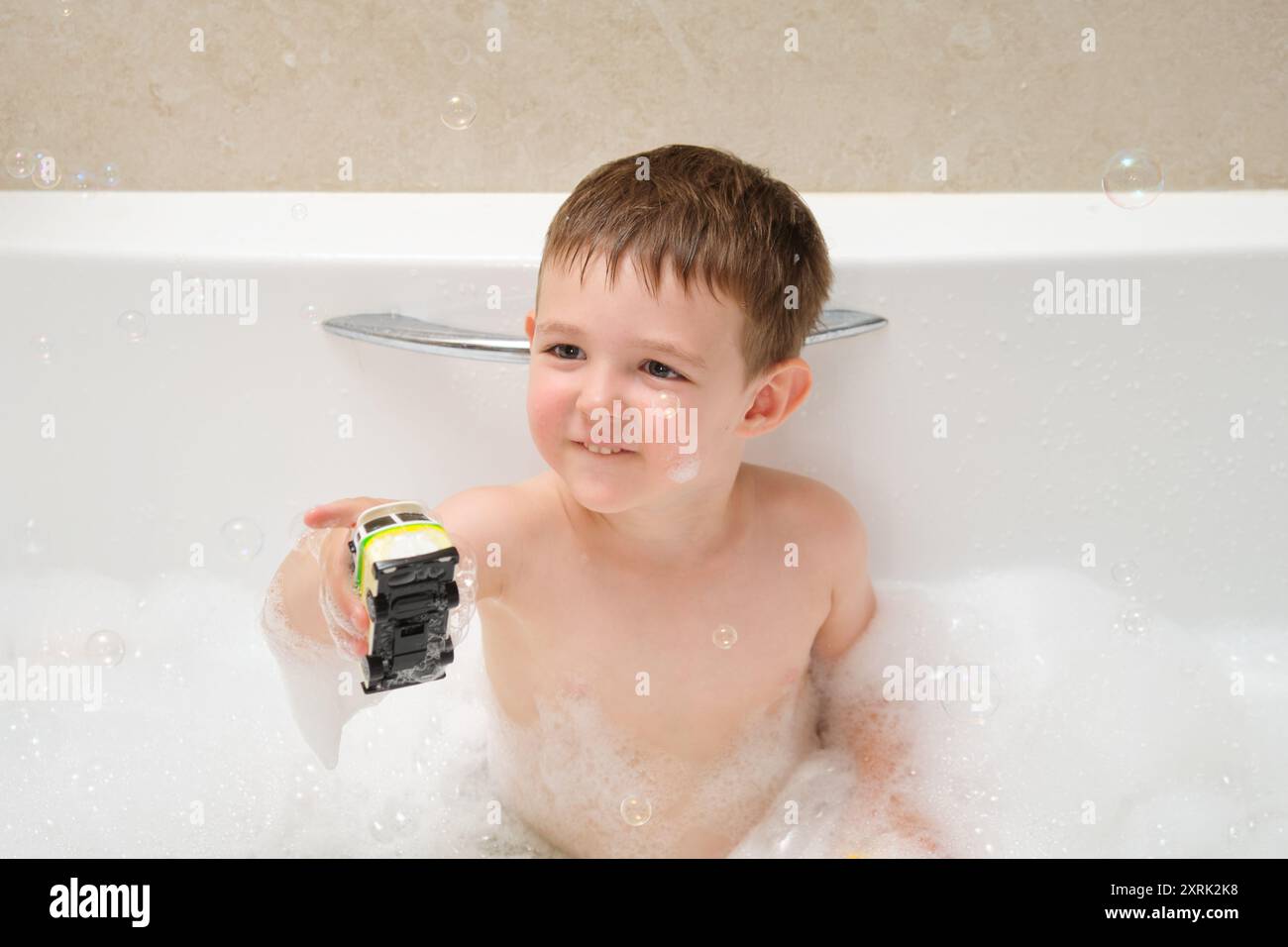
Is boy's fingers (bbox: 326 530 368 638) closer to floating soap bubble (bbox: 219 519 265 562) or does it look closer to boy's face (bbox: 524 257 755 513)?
boy's face (bbox: 524 257 755 513)

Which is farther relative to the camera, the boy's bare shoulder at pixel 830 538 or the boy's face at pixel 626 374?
the boy's bare shoulder at pixel 830 538

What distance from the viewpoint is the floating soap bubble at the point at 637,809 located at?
1.10 metres

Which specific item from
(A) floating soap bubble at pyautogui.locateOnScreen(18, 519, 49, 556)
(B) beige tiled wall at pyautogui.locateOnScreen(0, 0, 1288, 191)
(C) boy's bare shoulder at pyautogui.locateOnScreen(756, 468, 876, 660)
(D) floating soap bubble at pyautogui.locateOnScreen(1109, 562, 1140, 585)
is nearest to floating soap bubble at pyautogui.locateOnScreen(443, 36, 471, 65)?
(B) beige tiled wall at pyautogui.locateOnScreen(0, 0, 1288, 191)

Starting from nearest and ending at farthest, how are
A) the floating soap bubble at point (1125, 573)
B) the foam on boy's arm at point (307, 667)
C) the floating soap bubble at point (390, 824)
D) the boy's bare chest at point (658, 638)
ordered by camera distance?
1. the foam on boy's arm at point (307, 667)
2. the boy's bare chest at point (658, 638)
3. the floating soap bubble at point (390, 824)
4. the floating soap bubble at point (1125, 573)

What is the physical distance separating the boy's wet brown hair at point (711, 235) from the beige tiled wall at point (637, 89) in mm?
255

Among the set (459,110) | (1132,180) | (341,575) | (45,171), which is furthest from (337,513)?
(1132,180)

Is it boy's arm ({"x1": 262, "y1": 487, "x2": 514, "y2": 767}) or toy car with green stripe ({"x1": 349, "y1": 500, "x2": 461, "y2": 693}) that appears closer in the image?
toy car with green stripe ({"x1": 349, "y1": 500, "x2": 461, "y2": 693})

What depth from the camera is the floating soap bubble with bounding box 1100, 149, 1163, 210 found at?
1193 millimetres

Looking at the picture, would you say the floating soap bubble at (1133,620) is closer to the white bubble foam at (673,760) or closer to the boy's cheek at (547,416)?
the white bubble foam at (673,760)

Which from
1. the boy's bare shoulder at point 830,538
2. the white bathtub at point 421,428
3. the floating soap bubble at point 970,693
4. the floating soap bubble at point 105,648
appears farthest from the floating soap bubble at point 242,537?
the floating soap bubble at point 970,693

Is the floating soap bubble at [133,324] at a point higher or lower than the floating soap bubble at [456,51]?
lower

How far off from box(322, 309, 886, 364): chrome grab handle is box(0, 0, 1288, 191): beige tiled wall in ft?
0.52
